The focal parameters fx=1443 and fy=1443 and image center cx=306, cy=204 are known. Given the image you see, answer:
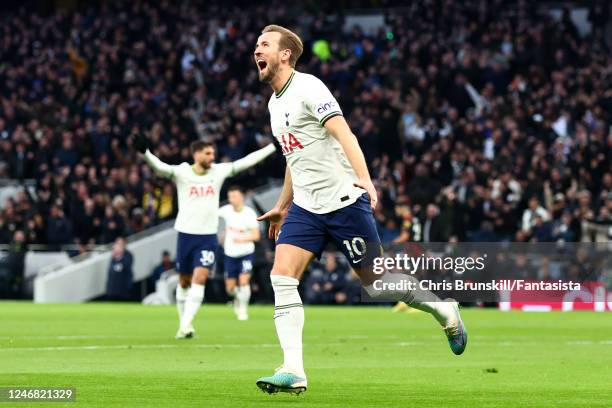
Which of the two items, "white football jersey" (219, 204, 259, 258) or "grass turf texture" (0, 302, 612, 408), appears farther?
"white football jersey" (219, 204, 259, 258)

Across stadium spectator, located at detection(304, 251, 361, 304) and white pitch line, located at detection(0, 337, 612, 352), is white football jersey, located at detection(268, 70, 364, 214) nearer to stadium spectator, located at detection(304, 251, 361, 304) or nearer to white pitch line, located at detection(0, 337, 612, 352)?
white pitch line, located at detection(0, 337, 612, 352)

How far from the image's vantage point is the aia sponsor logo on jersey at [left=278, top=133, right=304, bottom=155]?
9.98 meters

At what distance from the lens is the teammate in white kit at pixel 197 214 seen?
718 inches

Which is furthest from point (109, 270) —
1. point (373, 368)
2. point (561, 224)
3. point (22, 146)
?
point (373, 368)

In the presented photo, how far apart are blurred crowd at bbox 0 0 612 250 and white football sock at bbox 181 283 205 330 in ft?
29.9

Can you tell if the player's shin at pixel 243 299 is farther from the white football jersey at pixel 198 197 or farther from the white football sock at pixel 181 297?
the white football jersey at pixel 198 197

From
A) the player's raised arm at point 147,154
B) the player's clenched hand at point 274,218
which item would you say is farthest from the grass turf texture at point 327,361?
the player's raised arm at point 147,154

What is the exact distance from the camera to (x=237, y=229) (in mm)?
25297

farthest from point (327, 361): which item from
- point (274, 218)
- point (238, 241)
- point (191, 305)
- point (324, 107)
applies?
point (238, 241)

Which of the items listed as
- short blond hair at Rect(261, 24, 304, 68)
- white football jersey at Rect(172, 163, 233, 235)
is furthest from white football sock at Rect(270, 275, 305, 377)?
white football jersey at Rect(172, 163, 233, 235)

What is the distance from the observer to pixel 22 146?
37.5m

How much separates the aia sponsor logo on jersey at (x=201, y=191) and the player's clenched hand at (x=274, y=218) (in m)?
7.78

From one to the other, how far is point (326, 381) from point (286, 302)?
1.51m

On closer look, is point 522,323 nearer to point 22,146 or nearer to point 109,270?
point 109,270
